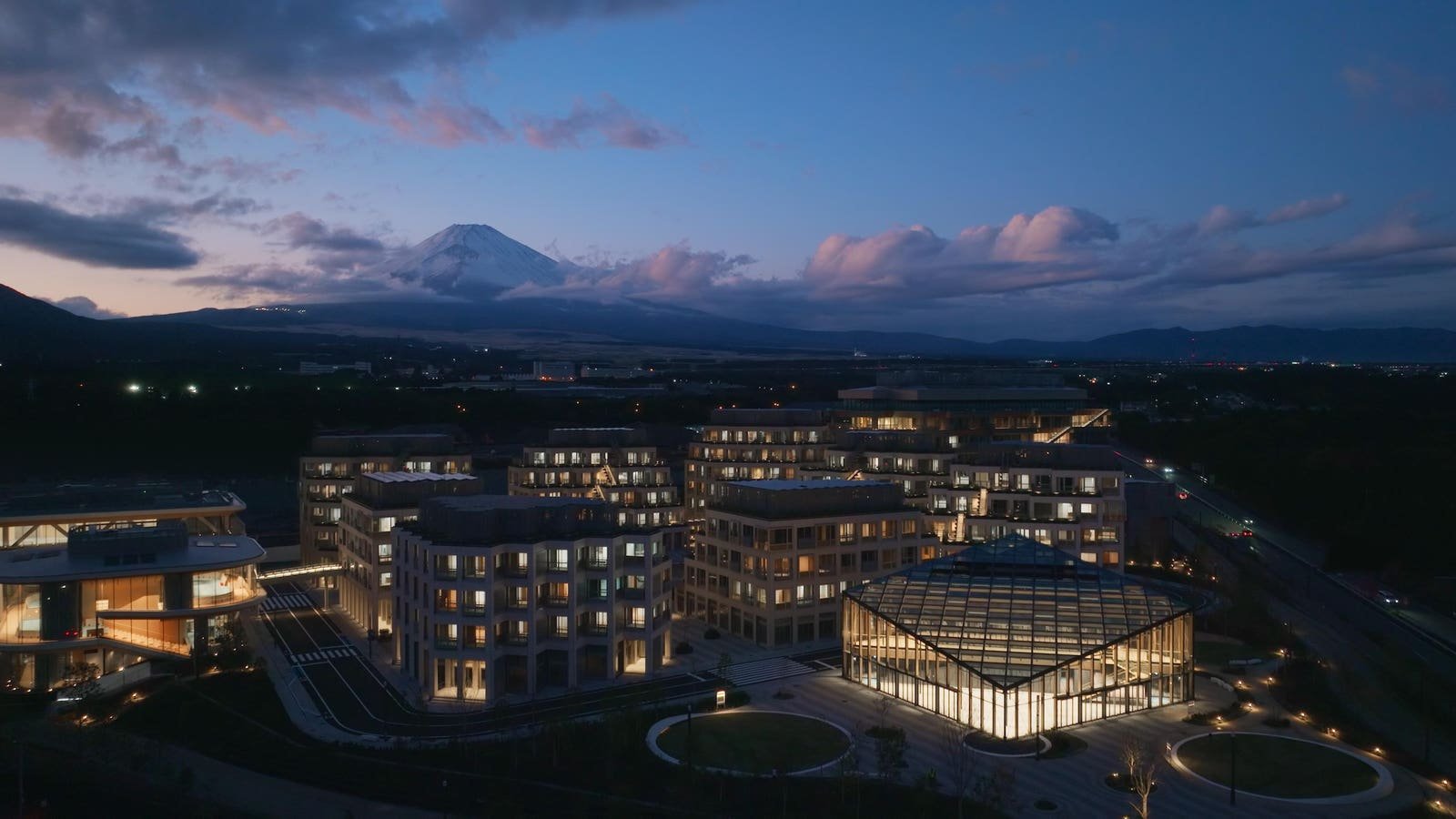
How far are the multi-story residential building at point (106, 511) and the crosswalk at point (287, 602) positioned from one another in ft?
16.4

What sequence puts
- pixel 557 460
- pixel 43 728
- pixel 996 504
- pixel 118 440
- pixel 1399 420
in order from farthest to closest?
pixel 118 440, pixel 1399 420, pixel 557 460, pixel 996 504, pixel 43 728

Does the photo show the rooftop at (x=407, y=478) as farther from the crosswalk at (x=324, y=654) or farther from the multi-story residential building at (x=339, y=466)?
the multi-story residential building at (x=339, y=466)

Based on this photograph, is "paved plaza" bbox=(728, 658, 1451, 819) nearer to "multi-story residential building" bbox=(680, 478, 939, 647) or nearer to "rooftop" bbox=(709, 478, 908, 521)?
"multi-story residential building" bbox=(680, 478, 939, 647)

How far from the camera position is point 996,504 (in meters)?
64.8

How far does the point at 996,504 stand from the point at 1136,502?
2055 centimetres

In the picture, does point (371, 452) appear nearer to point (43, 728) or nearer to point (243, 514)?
point (243, 514)

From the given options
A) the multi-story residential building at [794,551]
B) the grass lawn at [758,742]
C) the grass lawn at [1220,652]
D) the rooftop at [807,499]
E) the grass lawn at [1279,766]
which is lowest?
the grass lawn at [1220,652]

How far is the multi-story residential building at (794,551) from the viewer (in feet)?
181

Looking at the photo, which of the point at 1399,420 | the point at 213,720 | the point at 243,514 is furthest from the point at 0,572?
the point at 1399,420

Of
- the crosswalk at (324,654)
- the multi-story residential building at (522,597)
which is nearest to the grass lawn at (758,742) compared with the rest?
the multi-story residential building at (522,597)

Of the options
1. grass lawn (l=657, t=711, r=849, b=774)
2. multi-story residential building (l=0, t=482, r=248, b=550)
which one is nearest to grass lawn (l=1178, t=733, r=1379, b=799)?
grass lawn (l=657, t=711, r=849, b=774)

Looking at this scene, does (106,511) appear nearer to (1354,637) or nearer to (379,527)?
(379,527)

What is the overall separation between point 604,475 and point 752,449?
47.2ft

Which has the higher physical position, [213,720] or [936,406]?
[936,406]
